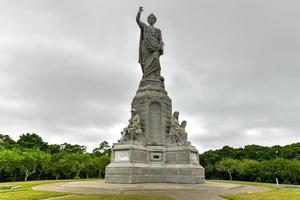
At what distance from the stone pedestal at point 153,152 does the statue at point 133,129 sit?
36cm

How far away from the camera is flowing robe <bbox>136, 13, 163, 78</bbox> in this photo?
25422 mm

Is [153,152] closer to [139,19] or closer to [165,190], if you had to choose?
[165,190]

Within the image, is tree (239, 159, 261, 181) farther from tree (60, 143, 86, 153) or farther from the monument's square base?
tree (60, 143, 86, 153)

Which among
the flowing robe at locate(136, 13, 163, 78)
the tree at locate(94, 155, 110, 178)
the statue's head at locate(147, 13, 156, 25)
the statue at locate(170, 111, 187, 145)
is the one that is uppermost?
the statue's head at locate(147, 13, 156, 25)

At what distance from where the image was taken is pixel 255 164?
117ft

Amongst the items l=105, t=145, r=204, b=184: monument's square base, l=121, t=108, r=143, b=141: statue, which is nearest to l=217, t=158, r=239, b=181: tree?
l=105, t=145, r=204, b=184: monument's square base

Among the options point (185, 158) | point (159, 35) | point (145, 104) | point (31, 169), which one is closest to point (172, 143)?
point (185, 158)

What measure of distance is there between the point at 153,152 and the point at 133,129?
257 centimetres

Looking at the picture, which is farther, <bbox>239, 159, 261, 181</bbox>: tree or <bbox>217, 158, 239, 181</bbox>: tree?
<bbox>217, 158, 239, 181</bbox>: tree

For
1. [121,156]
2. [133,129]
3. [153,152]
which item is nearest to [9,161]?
[121,156]

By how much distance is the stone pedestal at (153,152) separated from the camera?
65.5 ft

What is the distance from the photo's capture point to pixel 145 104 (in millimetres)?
23531

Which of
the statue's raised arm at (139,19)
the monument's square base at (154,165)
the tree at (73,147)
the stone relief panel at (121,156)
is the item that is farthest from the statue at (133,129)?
the tree at (73,147)

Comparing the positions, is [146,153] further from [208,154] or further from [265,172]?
[208,154]
